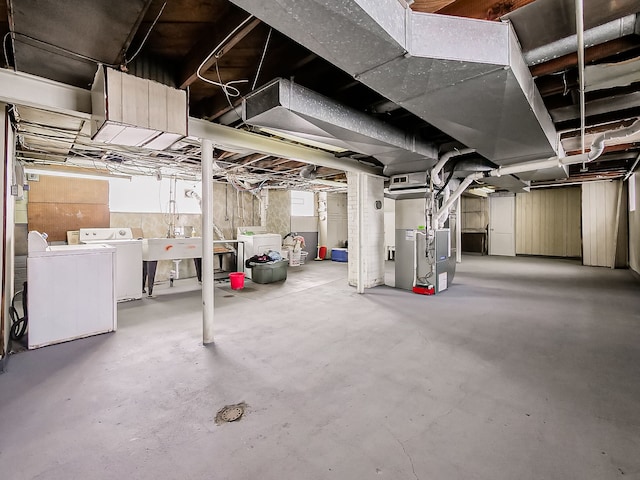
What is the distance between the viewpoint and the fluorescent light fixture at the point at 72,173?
4.91m

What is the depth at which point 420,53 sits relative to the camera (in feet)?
4.94

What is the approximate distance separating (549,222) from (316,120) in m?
10.5

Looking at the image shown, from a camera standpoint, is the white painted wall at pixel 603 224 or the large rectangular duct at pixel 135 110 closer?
the large rectangular duct at pixel 135 110

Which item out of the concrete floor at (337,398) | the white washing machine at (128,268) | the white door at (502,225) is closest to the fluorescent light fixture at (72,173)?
the white washing machine at (128,268)

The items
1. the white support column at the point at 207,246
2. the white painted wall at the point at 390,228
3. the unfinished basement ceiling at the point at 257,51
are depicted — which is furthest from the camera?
the white painted wall at the point at 390,228

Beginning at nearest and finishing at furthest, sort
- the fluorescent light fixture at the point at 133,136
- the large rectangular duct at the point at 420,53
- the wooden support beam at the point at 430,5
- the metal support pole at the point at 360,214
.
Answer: the large rectangular duct at the point at 420,53
the wooden support beam at the point at 430,5
the fluorescent light fixture at the point at 133,136
the metal support pole at the point at 360,214

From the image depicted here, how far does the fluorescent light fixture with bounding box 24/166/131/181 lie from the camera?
4910 millimetres

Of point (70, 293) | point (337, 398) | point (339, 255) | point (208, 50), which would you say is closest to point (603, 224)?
point (339, 255)

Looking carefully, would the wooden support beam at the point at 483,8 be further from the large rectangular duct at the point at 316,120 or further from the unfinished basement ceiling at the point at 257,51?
the large rectangular duct at the point at 316,120

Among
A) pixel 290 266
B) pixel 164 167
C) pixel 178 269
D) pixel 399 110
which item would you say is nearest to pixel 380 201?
pixel 399 110

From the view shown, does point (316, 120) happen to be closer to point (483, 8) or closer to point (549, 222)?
point (483, 8)

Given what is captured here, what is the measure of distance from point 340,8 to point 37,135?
4.03 meters

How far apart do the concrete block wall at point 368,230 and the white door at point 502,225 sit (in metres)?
6.82

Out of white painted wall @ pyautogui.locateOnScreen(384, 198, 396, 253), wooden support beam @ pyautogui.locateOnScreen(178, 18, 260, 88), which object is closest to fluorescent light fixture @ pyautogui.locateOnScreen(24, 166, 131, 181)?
wooden support beam @ pyautogui.locateOnScreen(178, 18, 260, 88)
